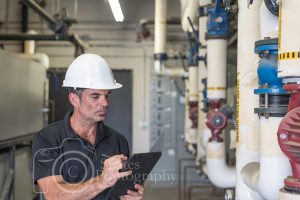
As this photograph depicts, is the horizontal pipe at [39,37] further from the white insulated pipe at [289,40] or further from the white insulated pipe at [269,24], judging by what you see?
the white insulated pipe at [289,40]

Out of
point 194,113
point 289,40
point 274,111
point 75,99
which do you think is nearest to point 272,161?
point 274,111

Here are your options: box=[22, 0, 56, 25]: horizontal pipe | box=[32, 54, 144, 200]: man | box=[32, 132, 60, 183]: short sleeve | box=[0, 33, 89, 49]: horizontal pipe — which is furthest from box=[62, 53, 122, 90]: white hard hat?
box=[0, 33, 89, 49]: horizontal pipe

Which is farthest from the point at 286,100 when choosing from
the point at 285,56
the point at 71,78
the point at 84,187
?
the point at 71,78

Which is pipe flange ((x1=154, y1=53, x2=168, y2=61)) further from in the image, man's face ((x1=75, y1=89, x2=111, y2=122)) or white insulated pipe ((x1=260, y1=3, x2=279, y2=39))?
white insulated pipe ((x1=260, y1=3, x2=279, y2=39))

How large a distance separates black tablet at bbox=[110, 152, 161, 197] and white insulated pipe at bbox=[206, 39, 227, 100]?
1.12 m

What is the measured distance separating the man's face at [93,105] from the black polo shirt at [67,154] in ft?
0.24

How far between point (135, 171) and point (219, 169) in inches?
39.7

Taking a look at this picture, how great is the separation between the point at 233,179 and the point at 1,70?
71.7 inches

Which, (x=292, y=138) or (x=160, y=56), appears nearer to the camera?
(x=292, y=138)

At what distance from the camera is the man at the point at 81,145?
159 cm

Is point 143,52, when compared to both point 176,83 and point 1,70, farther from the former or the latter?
point 1,70

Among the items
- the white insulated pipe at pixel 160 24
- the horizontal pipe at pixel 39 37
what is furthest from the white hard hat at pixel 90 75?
the white insulated pipe at pixel 160 24

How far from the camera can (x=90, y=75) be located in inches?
72.9

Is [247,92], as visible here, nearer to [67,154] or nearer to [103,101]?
[103,101]
